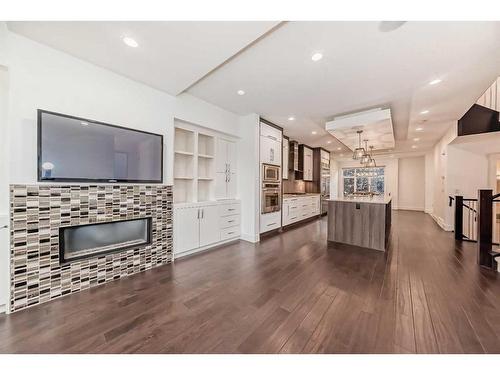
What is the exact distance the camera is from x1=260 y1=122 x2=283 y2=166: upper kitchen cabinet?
4.66 m

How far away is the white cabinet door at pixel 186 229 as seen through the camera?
333cm

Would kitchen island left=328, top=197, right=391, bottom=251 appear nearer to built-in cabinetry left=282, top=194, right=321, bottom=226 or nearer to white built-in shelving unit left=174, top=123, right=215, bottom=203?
built-in cabinetry left=282, top=194, right=321, bottom=226

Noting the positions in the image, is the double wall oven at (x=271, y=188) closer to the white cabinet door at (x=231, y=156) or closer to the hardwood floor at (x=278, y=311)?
the white cabinet door at (x=231, y=156)

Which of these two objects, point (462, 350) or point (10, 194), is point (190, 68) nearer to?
point (10, 194)

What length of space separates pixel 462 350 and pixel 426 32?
270 centimetres

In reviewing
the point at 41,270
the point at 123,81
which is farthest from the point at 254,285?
the point at 123,81

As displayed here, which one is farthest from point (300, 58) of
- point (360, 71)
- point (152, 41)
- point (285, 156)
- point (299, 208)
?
point (299, 208)

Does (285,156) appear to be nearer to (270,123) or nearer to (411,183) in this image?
(270,123)

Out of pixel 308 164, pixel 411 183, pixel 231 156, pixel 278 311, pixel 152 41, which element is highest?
pixel 152 41

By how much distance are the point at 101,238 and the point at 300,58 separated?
3.31 metres

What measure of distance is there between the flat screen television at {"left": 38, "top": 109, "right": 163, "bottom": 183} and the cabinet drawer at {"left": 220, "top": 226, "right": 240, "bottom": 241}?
5.64ft

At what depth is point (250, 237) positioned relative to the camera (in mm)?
4359

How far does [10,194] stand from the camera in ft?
6.17

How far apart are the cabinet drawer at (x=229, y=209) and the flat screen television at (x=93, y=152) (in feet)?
4.82
